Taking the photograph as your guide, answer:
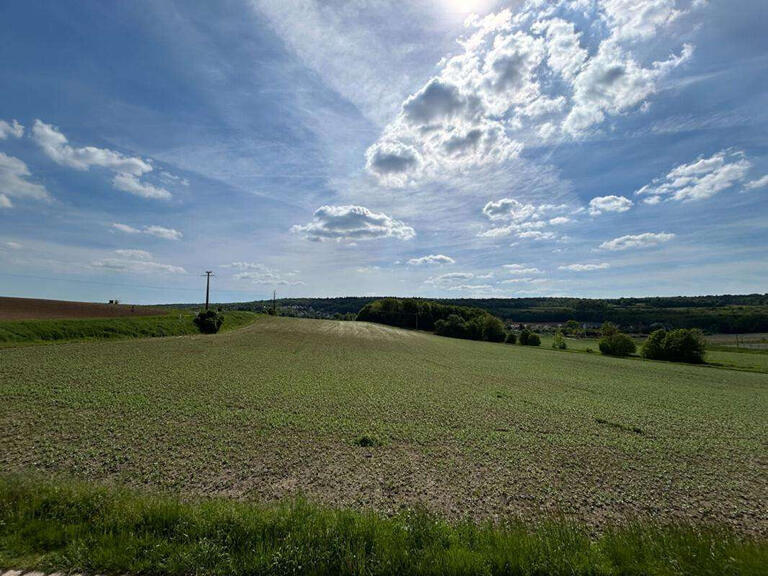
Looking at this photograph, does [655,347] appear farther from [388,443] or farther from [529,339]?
[388,443]

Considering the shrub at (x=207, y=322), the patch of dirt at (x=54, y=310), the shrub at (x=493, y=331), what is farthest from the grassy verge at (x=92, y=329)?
the shrub at (x=493, y=331)

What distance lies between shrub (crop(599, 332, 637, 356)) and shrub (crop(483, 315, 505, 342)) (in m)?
26.9

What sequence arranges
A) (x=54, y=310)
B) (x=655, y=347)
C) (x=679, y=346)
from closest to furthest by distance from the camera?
(x=54, y=310), (x=679, y=346), (x=655, y=347)

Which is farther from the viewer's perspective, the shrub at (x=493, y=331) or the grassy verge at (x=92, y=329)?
the shrub at (x=493, y=331)

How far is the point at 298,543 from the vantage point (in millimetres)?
5012

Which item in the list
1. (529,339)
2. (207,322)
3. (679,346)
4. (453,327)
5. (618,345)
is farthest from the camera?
(453,327)

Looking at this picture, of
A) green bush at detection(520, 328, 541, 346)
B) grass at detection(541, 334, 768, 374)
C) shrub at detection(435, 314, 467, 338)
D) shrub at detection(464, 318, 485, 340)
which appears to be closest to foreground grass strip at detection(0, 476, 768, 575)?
grass at detection(541, 334, 768, 374)

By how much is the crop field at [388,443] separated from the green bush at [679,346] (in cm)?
4654

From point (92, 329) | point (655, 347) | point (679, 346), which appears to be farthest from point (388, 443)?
point (655, 347)

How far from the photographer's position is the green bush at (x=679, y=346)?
58219 mm

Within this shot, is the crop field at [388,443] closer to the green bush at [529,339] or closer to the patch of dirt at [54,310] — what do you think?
the patch of dirt at [54,310]

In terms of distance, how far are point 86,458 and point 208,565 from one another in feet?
24.0

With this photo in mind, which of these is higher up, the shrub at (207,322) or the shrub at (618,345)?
the shrub at (207,322)

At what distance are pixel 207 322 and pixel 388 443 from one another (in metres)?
50.8
